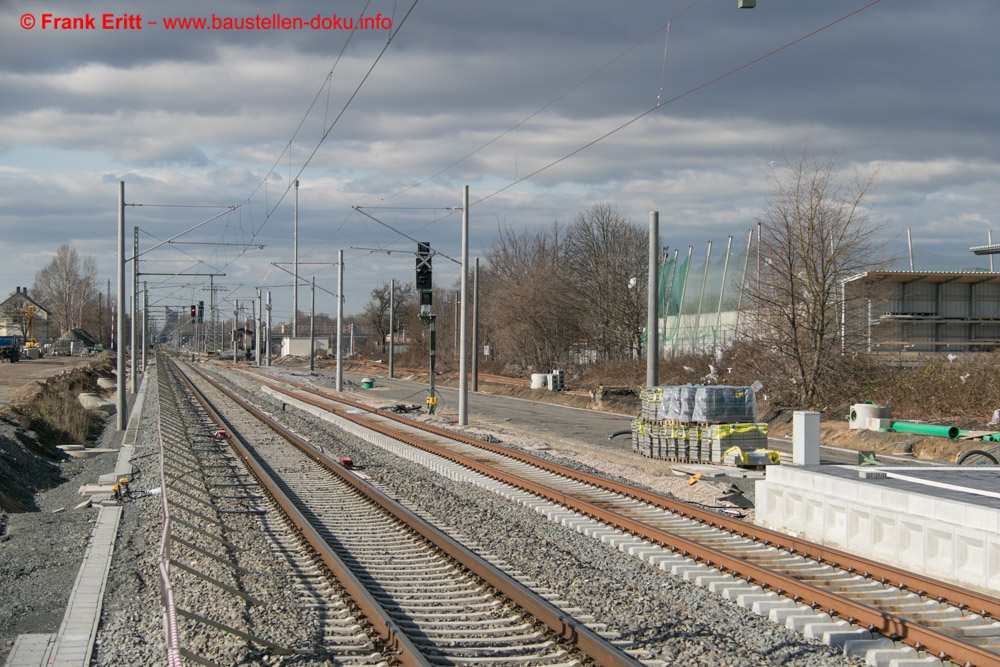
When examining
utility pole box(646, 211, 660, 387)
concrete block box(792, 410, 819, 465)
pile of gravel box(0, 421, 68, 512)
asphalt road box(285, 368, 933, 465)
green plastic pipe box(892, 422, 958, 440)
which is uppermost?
utility pole box(646, 211, 660, 387)

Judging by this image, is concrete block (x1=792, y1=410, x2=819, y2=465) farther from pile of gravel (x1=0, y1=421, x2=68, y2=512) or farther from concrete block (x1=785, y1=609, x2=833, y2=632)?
pile of gravel (x1=0, y1=421, x2=68, y2=512)

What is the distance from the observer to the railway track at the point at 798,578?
306 inches

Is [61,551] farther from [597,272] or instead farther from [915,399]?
[597,272]

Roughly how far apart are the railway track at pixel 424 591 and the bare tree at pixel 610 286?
44.8 m

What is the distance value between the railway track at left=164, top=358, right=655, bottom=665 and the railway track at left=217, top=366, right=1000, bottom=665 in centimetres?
219

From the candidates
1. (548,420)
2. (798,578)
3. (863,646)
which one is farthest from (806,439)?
(548,420)

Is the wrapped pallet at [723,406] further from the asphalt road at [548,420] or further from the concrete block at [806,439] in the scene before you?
the concrete block at [806,439]

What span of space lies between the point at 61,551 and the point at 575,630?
726 cm

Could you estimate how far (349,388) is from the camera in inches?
2167

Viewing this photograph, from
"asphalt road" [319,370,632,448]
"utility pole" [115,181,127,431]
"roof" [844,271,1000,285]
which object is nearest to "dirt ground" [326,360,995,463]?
"asphalt road" [319,370,632,448]

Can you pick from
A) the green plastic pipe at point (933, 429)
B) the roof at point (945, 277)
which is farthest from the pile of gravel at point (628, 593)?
the roof at point (945, 277)

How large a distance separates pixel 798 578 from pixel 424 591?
404 cm

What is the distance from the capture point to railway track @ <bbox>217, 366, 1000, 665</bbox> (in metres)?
7.77

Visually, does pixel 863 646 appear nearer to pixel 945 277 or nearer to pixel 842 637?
pixel 842 637
